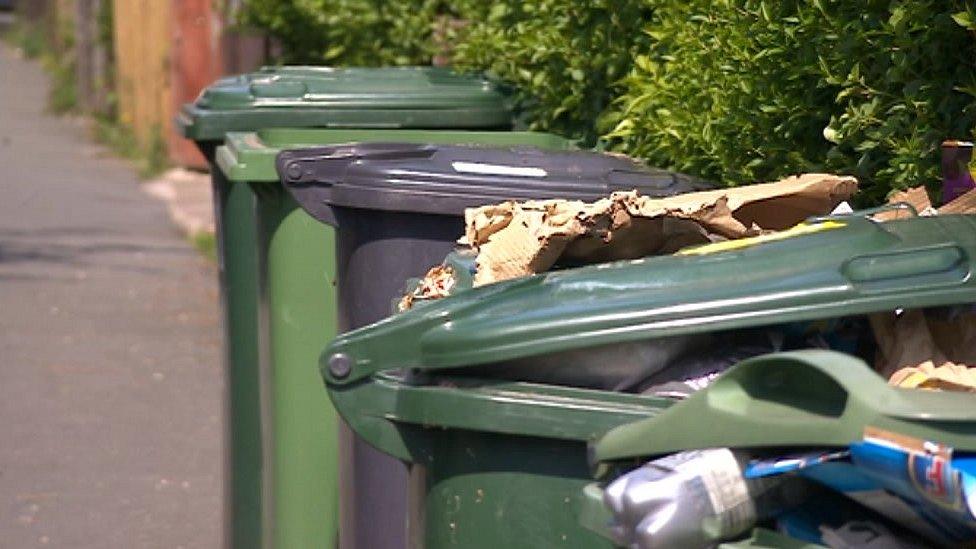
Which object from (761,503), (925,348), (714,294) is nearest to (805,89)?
(925,348)

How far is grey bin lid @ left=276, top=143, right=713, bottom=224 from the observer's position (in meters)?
3.47

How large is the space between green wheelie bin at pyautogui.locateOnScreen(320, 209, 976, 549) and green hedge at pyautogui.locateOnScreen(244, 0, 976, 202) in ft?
1.98

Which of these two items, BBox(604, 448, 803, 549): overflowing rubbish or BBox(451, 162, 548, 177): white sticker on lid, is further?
BBox(451, 162, 548, 177): white sticker on lid

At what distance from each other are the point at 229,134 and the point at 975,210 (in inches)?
92.3

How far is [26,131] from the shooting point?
1673 centimetres

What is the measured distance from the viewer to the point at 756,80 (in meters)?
3.54

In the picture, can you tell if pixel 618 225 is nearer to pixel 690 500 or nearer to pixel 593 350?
pixel 593 350

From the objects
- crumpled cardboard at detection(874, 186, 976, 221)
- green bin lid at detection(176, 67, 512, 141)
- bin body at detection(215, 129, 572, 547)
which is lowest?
bin body at detection(215, 129, 572, 547)

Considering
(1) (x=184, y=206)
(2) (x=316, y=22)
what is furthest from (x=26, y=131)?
(2) (x=316, y=22)

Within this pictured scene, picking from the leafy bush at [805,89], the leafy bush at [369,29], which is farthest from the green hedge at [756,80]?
the leafy bush at [369,29]

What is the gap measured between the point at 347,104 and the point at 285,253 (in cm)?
77

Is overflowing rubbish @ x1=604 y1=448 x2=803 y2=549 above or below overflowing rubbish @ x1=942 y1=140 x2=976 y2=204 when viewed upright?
below

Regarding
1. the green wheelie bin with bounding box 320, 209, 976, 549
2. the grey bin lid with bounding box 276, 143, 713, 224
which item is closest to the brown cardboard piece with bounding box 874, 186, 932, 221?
the green wheelie bin with bounding box 320, 209, 976, 549

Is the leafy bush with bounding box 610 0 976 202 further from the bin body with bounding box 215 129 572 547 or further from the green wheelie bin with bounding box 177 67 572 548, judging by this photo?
the bin body with bounding box 215 129 572 547
